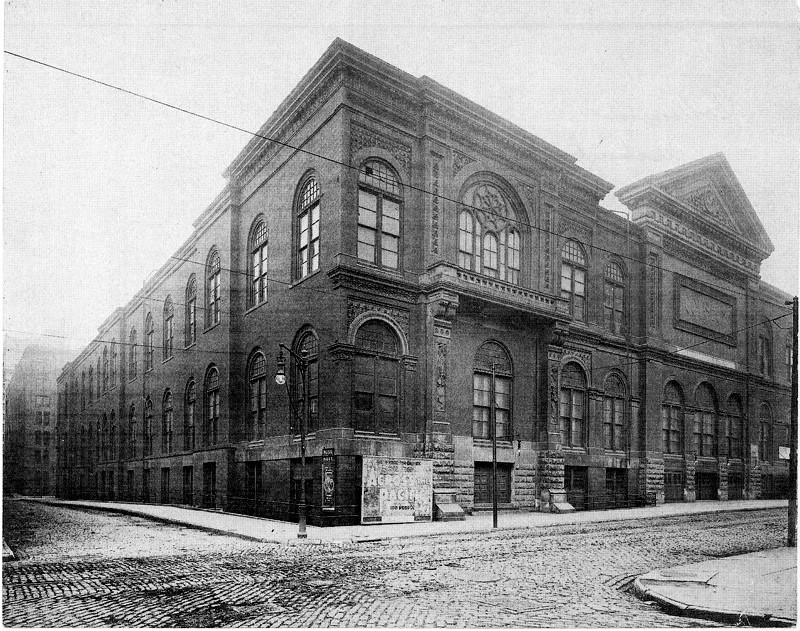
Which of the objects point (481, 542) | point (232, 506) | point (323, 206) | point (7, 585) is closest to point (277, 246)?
point (323, 206)

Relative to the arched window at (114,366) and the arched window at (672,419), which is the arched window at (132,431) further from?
the arched window at (672,419)

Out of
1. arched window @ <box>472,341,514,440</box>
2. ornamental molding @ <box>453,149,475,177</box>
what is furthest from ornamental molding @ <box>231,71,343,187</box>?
arched window @ <box>472,341,514,440</box>

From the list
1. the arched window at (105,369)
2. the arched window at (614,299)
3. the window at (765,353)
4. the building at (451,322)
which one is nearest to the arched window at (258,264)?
the building at (451,322)

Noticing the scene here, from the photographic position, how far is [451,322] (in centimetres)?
2512

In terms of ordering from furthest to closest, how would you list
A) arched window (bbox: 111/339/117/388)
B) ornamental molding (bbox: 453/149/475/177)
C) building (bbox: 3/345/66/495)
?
arched window (bbox: 111/339/117/388) < building (bbox: 3/345/66/495) < ornamental molding (bbox: 453/149/475/177)

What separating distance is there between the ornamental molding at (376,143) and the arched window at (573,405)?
11.9 metres

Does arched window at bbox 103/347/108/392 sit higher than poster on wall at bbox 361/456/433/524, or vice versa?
arched window at bbox 103/347/108/392

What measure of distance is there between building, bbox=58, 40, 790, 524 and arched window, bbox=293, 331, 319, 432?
0.38ft

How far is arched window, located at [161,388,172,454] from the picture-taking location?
3841cm

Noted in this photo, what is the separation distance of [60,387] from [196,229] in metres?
32.9

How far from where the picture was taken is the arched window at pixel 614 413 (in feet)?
108

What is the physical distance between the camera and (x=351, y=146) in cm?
2372

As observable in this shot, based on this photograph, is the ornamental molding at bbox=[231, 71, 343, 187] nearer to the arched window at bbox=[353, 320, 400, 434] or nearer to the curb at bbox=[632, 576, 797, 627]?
the arched window at bbox=[353, 320, 400, 434]

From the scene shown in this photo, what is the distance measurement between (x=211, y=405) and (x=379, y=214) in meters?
13.7
